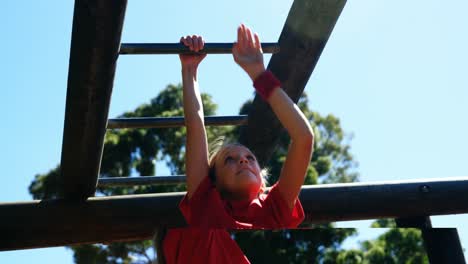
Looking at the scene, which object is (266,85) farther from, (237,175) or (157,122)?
(157,122)

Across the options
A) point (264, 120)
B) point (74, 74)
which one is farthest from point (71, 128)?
point (264, 120)

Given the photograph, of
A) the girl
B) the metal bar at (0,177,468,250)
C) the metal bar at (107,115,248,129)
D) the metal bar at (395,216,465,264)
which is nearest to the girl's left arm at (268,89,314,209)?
the girl

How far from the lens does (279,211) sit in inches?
63.4

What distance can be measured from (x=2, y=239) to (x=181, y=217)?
677 millimetres

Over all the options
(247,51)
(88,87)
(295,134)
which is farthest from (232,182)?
(88,87)

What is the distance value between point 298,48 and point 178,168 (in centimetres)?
776

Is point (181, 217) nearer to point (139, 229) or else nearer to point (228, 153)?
point (139, 229)

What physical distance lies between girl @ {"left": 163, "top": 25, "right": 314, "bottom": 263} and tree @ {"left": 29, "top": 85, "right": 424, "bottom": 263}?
0.28ft

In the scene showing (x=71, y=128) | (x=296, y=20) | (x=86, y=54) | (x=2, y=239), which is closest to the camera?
(x=86, y=54)

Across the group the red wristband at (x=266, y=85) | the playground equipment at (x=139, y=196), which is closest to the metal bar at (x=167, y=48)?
the playground equipment at (x=139, y=196)

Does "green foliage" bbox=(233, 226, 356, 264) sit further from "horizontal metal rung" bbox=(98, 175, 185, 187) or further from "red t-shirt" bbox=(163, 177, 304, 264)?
"horizontal metal rung" bbox=(98, 175, 185, 187)

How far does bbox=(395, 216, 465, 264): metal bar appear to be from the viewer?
2.22m

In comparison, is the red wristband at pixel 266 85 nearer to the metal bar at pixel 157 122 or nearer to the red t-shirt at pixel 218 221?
the red t-shirt at pixel 218 221

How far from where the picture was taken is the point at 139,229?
2084 mm
